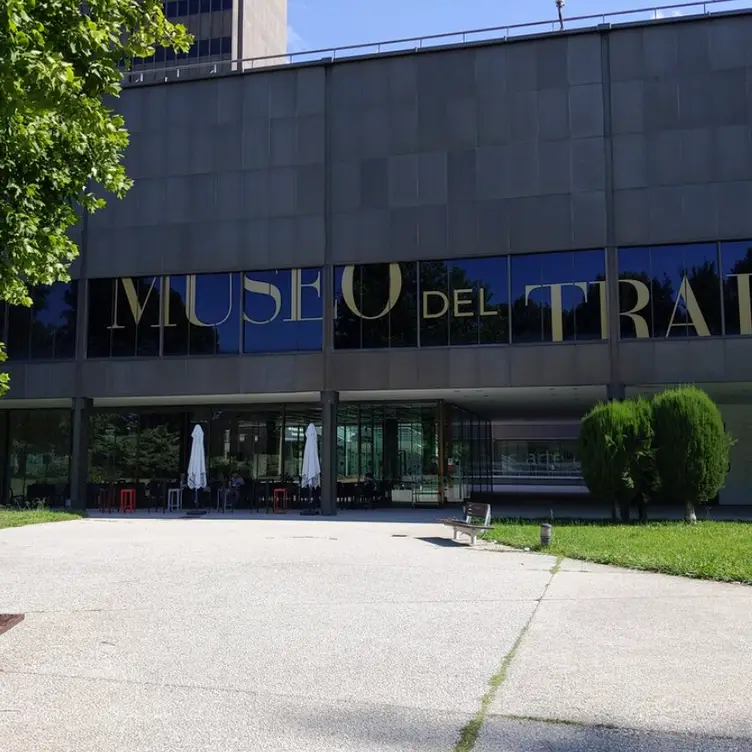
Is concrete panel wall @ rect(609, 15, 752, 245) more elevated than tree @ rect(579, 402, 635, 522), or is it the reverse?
concrete panel wall @ rect(609, 15, 752, 245)

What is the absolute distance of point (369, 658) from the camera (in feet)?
21.6

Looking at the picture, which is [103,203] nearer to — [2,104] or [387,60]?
[2,104]

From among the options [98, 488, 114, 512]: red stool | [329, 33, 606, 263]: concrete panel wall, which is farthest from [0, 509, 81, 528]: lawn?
[329, 33, 606, 263]: concrete panel wall

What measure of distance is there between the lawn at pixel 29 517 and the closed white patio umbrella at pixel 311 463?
6.32 m

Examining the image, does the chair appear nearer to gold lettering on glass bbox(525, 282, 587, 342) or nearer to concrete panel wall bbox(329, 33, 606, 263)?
concrete panel wall bbox(329, 33, 606, 263)

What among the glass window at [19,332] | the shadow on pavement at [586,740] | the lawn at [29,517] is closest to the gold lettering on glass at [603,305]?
the lawn at [29,517]

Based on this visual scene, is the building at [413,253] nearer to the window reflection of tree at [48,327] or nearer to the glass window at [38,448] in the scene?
the window reflection of tree at [48,327]

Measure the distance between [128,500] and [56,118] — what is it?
2131 cm

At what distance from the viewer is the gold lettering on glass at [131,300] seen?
24984mm

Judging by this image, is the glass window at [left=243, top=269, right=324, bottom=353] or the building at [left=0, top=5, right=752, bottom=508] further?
the glass window at [left=243, top=269, right=324, bottom=353]

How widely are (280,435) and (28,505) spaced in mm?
8434

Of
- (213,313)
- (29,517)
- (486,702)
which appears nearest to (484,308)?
(213,313)

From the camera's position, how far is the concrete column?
2316 cm

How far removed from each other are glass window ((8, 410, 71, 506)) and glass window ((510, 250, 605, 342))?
17430mm
